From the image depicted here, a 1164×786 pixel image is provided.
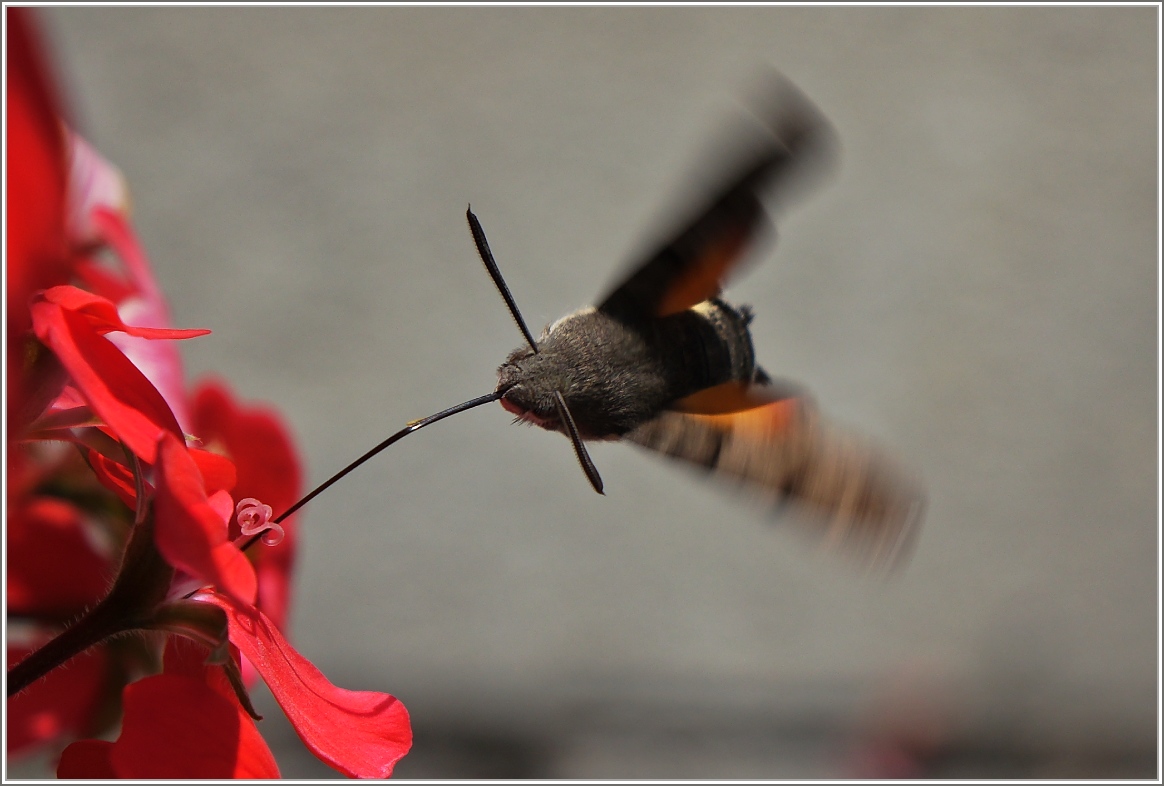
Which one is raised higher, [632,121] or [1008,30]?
[1008,30]

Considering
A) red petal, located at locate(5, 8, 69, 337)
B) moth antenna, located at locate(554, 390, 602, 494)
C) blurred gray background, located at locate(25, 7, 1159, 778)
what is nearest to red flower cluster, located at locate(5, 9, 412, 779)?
red petal, located at locate(5, 8, 69, 337)

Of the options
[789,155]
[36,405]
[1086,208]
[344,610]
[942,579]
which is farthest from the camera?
[1086,208]

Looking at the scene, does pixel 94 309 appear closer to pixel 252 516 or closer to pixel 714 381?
pixel 252 516

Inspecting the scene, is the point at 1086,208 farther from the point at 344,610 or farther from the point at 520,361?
the point at 520,361

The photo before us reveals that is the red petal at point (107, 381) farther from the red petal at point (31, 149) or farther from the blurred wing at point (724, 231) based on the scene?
the blurred wing at point (724, 231)

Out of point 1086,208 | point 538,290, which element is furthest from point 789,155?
point 1086,208

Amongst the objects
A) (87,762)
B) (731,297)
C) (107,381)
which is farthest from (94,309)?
(731,297)

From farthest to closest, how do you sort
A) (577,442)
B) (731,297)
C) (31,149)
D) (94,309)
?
(731,297)
(577,442)
(94,309)
(31,149)
